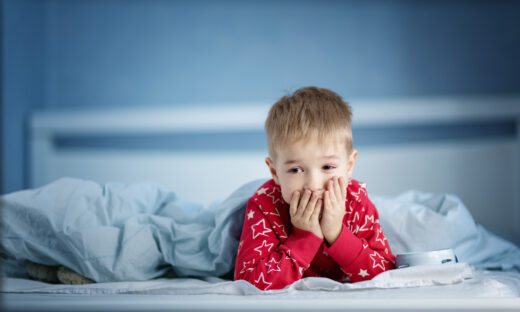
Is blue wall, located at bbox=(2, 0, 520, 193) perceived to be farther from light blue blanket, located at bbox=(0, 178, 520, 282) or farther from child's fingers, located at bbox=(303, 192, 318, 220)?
child's fingers, located at bbox=(303, 192, 318, 220)

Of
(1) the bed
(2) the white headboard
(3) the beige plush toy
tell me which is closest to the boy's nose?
(3) the beige plush toy

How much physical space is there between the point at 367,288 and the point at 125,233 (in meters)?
0.53

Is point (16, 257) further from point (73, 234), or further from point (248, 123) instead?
point (248, 123)

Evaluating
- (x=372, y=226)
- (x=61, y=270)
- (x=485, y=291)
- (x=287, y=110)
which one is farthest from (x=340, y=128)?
(x=61, y=270)

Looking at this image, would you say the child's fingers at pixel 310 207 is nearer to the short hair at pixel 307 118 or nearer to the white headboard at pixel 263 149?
the short hair at pixel 307 118

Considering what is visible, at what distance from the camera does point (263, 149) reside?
2.18m

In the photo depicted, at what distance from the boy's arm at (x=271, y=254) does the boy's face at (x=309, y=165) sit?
0.07m

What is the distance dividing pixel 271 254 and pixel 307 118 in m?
0.28

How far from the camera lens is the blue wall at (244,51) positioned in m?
2.15

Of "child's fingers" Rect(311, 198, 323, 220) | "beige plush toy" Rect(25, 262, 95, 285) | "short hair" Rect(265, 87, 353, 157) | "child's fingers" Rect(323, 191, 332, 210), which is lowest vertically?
"beige plush toy" Rect(25, 262, 95, 285)

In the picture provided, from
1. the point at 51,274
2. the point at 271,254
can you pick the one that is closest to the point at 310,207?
the point at 271,254

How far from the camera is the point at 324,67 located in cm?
221

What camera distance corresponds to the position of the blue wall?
84.6 inches

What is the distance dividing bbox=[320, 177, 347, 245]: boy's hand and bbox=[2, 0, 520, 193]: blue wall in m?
1.31
